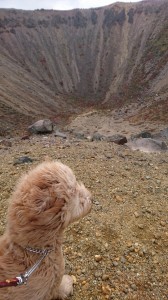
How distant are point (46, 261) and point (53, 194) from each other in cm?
87

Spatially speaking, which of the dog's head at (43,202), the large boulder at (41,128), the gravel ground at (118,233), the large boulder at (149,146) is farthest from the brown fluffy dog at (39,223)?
the large boulder at (41,128)

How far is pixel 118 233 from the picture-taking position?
525cm

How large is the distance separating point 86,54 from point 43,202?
203 feet

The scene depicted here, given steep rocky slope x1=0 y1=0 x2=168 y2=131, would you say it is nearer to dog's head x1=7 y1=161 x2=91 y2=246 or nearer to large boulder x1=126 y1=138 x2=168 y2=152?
large boulder x1=126 y1=138 x2=168 y2=152

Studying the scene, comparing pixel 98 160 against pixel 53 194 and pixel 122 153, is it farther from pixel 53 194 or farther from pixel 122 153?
pixel 53 194

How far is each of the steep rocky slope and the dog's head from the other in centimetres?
3642

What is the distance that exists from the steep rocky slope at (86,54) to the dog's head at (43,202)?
36.4m

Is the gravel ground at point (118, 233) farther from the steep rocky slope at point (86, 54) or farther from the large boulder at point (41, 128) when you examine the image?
the steep rocky slope at point (86, 54)

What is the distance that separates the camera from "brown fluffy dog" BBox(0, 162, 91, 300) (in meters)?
2.68

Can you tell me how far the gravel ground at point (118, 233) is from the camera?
4363mm

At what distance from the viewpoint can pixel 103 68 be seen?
57.9 metres

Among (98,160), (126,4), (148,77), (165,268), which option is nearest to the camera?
(165,268)

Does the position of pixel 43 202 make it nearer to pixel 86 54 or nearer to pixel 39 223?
pixel 39 223

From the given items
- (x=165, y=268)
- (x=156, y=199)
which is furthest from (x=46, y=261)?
(x=156, y=199)
